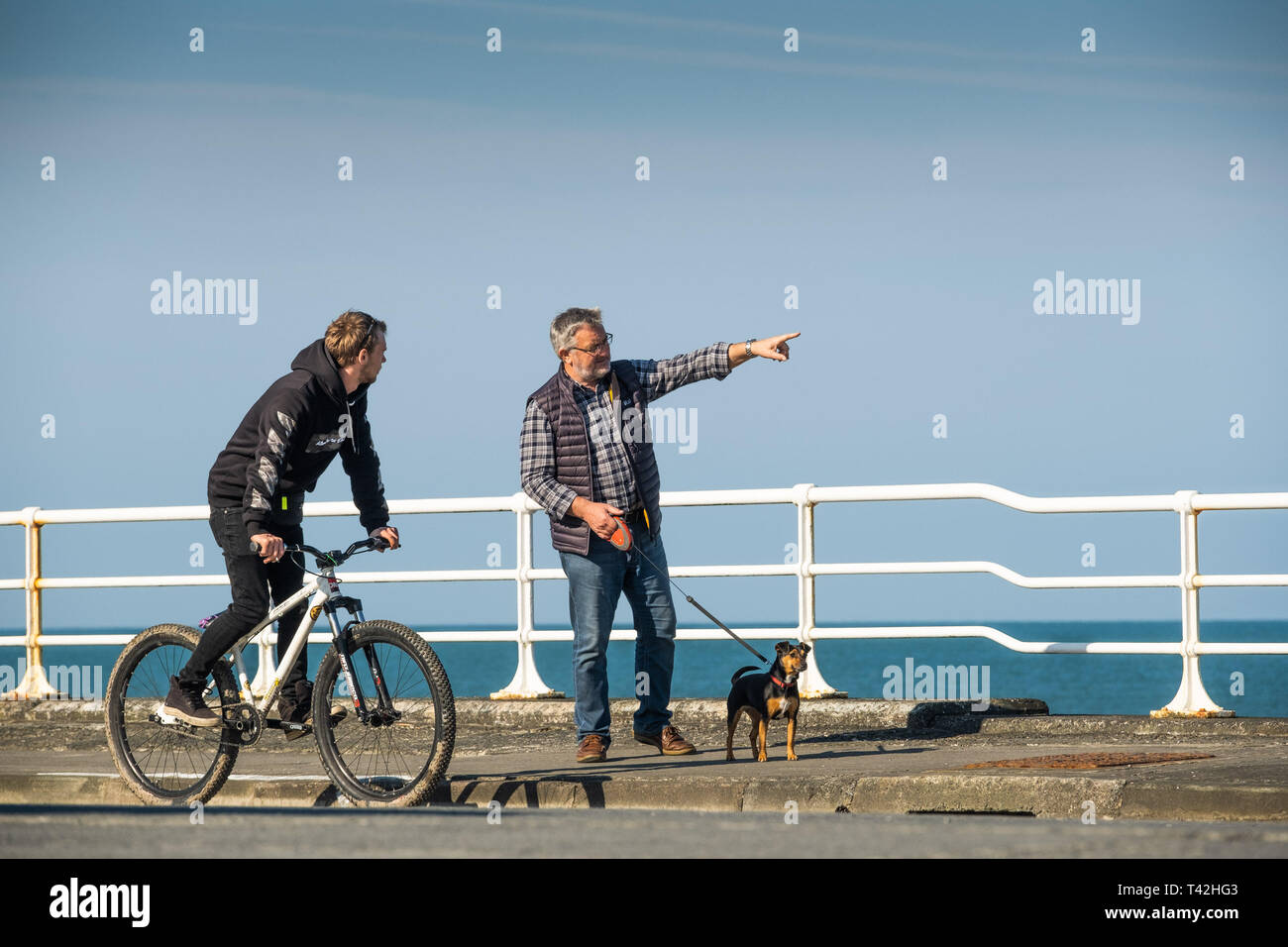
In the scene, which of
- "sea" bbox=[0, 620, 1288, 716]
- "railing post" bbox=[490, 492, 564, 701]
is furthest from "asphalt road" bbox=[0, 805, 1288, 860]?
"sea" bbox=[0, 620, 1288, 716]

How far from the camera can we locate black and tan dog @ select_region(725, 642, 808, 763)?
7.68m

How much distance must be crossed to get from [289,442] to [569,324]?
58.4 inches

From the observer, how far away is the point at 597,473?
25.2 feet

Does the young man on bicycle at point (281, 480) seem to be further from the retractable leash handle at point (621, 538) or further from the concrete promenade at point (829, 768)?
the retractable leash handle at point (621, 538)

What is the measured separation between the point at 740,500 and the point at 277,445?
3.82 metres

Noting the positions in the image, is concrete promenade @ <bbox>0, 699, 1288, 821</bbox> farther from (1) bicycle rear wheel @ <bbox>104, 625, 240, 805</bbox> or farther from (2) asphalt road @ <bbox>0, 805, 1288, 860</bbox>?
(2) asphalt road @ <bbox>0, 805, 1288, 860</bbox>

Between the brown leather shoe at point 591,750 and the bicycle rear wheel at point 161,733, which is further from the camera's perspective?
the brown leather shoe at point 591,750

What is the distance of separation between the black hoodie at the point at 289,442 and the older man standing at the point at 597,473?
0.92 metres

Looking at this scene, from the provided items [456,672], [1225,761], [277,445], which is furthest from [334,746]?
[456,672]

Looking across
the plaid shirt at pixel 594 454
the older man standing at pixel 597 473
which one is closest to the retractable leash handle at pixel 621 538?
the older man standing at pixel 597 473

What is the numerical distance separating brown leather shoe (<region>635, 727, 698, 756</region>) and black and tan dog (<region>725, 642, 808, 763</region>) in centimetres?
23

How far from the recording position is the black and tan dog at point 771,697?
7.68 metres
